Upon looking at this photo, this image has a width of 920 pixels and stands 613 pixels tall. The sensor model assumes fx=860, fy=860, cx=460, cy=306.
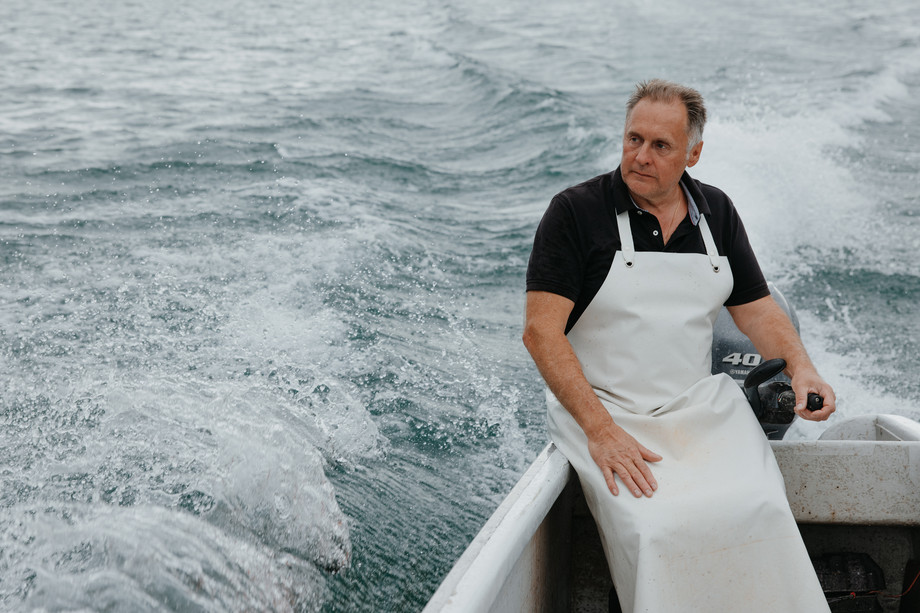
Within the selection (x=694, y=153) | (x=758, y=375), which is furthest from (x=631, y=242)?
(x=758, y=375)

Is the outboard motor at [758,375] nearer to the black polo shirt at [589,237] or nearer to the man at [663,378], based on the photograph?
the man at [663,378]

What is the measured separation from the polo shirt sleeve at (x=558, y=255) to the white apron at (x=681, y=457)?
94mm

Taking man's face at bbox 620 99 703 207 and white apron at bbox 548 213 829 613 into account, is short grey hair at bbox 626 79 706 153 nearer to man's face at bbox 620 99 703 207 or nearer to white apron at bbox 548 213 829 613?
man's face at bbox 620 99 703 207

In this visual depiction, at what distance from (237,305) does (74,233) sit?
1.69 meters

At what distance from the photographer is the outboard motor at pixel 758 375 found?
2467mm

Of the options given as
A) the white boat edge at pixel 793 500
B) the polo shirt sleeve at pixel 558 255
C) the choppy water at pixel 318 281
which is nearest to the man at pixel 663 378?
the polo shirt sleeve at pixel 558 255

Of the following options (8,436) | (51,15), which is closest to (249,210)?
(8,436)

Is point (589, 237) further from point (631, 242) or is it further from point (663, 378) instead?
point (663, 378)

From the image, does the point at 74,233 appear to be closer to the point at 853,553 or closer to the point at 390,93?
the point at 853,553

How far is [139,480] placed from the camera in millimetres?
3201

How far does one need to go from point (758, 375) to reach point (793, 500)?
1.51ft

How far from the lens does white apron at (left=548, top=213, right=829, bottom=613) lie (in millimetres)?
2061

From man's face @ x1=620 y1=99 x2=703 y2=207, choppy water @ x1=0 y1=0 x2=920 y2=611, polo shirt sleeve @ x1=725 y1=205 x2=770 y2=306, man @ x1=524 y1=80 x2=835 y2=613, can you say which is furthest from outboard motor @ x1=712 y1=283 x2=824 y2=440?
choppy water @ x1=0 y1=0 x2=920 y2=611

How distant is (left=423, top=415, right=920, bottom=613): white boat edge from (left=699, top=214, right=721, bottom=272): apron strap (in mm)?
605
